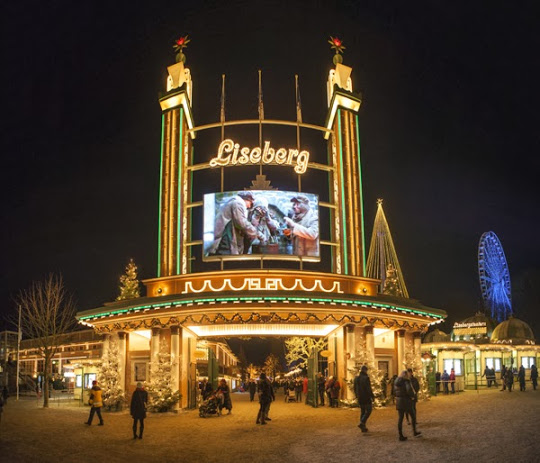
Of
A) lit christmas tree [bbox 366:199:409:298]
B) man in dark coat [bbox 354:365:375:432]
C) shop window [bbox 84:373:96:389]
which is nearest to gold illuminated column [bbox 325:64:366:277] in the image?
man in dark coat [bbox 354:365:375:432]

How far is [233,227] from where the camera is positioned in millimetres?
31312

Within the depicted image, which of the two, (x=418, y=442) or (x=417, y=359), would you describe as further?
(x=417, y=359)

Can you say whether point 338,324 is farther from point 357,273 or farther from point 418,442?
point 418,442

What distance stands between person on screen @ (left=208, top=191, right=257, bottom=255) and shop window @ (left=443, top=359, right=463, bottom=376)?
23018 mm

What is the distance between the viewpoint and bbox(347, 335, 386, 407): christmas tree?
26.4 metres

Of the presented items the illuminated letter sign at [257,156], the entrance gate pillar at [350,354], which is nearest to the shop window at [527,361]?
the illuminated letter sign at [257,156]

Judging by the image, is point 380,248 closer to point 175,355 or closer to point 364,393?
point 175,355

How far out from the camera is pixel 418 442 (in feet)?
48.3

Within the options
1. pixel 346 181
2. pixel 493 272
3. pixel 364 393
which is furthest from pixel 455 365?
pixel 364 393

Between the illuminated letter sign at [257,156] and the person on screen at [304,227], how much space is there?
7.39 ft

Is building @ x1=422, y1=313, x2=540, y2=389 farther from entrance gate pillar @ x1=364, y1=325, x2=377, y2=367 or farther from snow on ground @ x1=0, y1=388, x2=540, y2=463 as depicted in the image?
snow on ground @ x1=0, y1=388, x2=540, y2=463

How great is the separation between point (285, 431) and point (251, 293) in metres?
8.46

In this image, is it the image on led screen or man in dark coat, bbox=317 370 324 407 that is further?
the image on led screen

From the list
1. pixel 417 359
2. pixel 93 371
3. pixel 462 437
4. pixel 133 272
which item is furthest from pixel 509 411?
pixel 93 371
